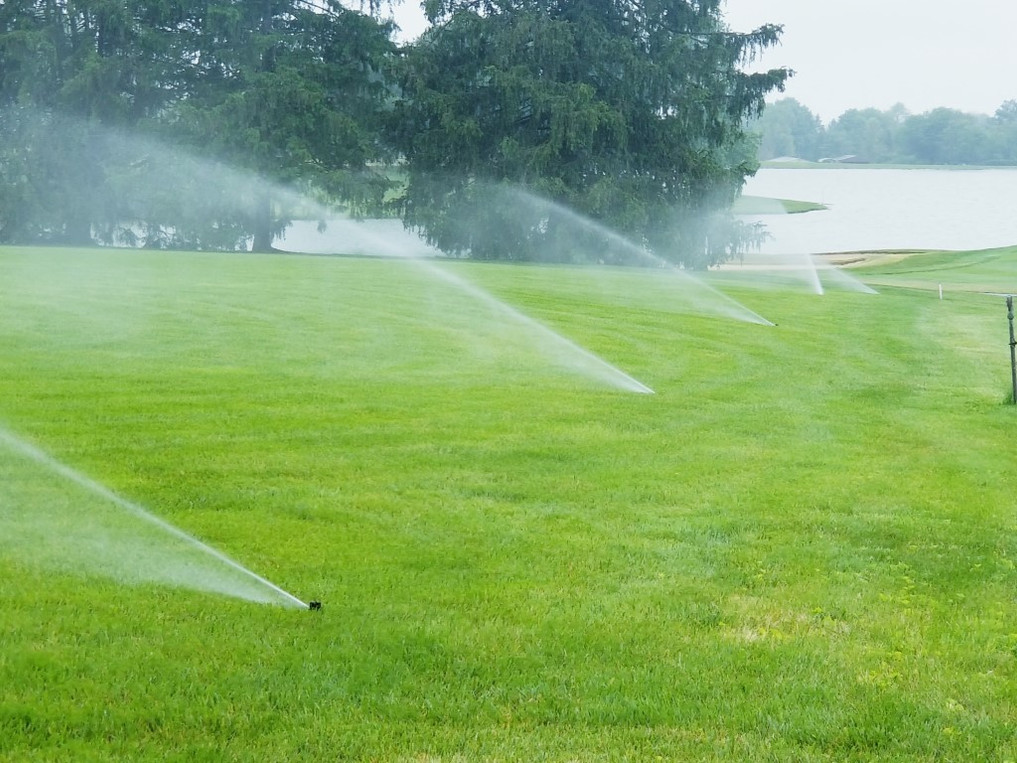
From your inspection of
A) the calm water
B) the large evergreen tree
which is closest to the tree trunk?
the large evergreen tree

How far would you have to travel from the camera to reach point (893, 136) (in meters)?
75.6

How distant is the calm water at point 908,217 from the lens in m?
48.1

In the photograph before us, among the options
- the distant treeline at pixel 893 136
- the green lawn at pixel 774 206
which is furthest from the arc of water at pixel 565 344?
the distant treeline at pixel 893 136

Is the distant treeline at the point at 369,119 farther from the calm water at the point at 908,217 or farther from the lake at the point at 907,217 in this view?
the calm water at the point at 908,217

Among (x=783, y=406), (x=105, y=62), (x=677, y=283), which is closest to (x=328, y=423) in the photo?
(x=783, y=406)

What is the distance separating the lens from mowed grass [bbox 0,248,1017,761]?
4066mm

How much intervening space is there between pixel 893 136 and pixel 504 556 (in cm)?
7541

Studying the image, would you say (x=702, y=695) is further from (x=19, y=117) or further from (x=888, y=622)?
(x=19, y=117)

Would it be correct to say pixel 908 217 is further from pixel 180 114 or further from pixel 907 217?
pixel 180 114

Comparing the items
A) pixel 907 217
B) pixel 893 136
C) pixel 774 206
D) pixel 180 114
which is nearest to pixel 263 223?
pixel 180 114

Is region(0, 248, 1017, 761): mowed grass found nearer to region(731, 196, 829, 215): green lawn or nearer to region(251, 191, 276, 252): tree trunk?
region(251, 191, 276, 252): tree trunk

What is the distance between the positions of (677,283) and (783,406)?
616 inches

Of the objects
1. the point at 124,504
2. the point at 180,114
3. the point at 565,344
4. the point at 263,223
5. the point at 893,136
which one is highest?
the point at 893,136

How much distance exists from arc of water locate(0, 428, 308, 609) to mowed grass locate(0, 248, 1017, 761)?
95 mm
